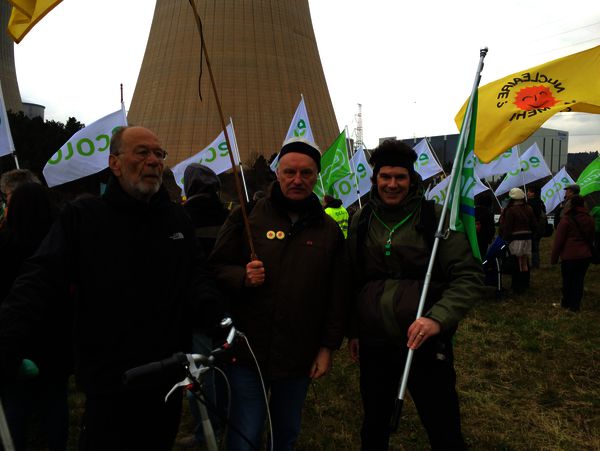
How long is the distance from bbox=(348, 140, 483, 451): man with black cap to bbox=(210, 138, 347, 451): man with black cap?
140 millimetres

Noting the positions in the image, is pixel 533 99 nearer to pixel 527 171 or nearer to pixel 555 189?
pixel 527 171

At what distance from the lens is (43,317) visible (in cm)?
150

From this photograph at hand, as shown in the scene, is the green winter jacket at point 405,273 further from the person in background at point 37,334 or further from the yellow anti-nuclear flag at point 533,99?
the person in background at point 37,334

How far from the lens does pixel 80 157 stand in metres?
5.45

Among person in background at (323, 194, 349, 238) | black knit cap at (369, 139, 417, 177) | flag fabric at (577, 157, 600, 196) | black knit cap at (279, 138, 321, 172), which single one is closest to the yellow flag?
black knit cap at (279, 138, 321, 172)

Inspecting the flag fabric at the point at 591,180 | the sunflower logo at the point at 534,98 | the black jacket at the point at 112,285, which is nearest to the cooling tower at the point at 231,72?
the flag fabric at the point at 591,180

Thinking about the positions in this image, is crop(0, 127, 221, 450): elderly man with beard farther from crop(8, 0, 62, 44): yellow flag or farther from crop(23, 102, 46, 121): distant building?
crop(23, 102, 46, 121): distant building

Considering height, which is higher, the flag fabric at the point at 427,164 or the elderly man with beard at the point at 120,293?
the flag fabric at the point at 427,164

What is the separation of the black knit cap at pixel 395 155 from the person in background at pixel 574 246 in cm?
446

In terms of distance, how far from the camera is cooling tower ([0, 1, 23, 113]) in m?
23.3

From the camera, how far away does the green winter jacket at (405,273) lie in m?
1.92

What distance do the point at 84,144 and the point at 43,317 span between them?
176 inches

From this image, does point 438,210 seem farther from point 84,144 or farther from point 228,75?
point 228,75

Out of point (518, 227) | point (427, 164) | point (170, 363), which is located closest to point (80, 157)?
point (170, 363)
